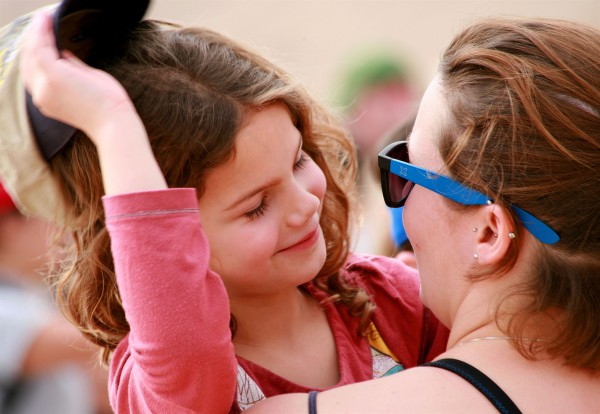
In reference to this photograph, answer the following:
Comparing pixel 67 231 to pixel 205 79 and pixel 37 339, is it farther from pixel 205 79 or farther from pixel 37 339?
pixel 37 339

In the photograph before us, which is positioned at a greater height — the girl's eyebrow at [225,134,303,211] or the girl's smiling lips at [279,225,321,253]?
the girl's eyebrow at [225,134,303,211]

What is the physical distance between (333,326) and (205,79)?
2.57 ft

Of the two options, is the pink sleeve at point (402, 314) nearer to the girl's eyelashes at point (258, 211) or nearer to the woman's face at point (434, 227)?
the woman's face at point (434, 227)

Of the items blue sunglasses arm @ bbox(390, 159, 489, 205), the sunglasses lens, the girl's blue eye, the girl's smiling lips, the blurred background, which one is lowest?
the blurred background

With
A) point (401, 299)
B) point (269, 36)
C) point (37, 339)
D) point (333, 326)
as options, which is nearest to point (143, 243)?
point (333, 326)

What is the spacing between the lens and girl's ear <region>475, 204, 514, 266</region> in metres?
1.84

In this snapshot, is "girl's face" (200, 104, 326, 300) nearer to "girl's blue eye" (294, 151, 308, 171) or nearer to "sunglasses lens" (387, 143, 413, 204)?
"girl's blue eye" (294, 151, 308, 171)

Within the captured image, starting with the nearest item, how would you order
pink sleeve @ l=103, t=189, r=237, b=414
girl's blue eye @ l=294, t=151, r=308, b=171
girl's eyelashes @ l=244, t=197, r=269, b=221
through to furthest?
pink sleeve @ l=103, t=189, r=237, b=414
girl's eyelashes @ l=244, t=197, r=269, b=221
girl's blue eye @ l=294, t=151, r=308, b=171

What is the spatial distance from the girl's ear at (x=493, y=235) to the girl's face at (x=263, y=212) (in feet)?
1.47

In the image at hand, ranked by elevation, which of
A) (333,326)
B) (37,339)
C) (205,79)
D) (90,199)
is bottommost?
(37,339)

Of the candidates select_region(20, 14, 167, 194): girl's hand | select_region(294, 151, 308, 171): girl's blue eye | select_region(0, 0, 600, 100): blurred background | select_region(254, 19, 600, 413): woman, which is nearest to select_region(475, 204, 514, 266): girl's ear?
select_region(254, 19, 600, 413): woman

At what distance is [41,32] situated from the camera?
1.89 meters

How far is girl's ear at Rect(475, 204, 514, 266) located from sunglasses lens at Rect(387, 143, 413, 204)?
0.81 feet

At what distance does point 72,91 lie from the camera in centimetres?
183
